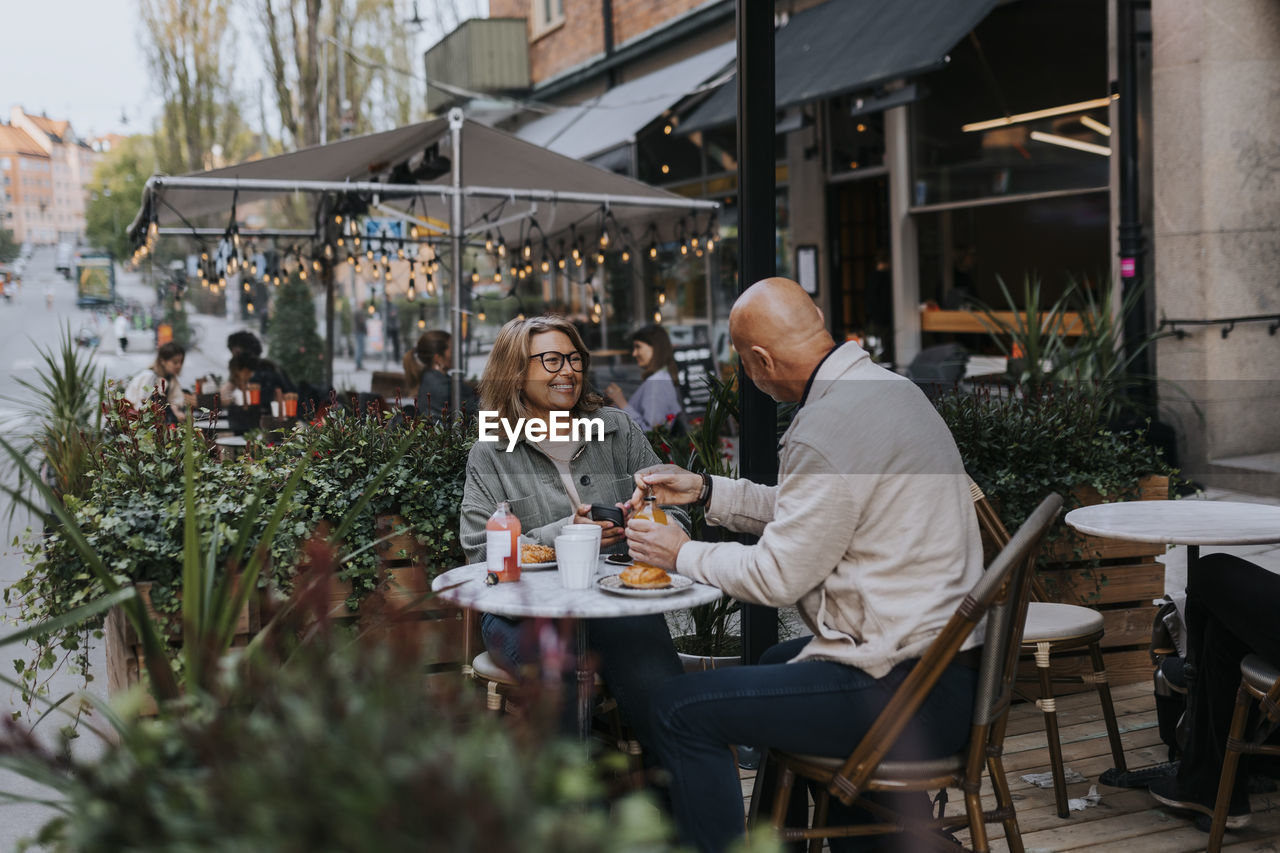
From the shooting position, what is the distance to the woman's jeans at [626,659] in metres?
2.97

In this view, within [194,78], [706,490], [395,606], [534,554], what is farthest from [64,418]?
[194,78]

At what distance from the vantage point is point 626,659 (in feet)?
9.86

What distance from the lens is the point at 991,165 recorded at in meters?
10.8

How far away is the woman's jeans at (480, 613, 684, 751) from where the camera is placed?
2.97 metres

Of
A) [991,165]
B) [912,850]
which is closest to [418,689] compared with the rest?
[912,850]

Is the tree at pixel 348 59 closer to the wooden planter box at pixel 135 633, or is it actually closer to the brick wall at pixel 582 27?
the brick wall at pixel 582 27

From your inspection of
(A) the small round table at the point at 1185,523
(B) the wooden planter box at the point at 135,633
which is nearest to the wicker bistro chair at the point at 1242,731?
(A) the small round table at the point at 1185,523

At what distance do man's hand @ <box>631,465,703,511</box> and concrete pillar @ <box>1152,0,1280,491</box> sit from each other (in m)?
6.20

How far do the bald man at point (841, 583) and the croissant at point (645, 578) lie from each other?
0.56ft

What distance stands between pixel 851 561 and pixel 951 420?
2.14 meters

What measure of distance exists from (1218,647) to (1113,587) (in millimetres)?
1311

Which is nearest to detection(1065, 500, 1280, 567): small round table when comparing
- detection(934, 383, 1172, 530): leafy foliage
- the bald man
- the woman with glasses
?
detection(934, 383, 1172, 530): leafy foliage

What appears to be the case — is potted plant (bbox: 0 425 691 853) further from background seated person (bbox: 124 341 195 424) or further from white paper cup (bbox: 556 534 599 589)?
background seated person (bbox: 124 341 195 424)

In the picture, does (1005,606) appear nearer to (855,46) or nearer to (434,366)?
(434,366)
